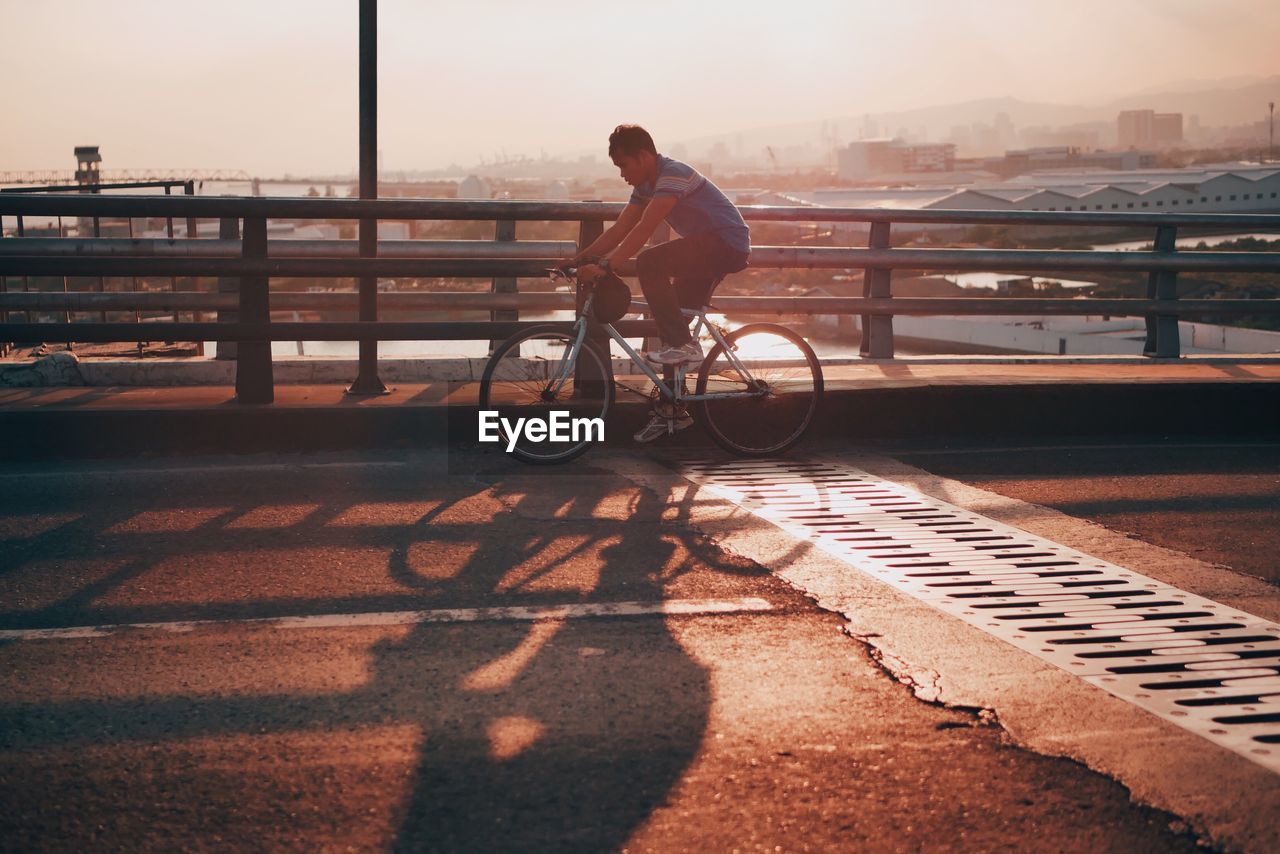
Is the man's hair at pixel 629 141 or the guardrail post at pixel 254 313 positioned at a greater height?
the man's hair at pixel 629 141

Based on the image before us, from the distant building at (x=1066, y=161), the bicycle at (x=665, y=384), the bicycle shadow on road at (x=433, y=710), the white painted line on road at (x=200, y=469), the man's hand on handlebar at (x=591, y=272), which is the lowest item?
the bicycle shadow on road at (x=433, y=710)

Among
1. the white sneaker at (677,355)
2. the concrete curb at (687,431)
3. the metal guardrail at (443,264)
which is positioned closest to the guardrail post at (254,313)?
the metal guardrail at (443,264)

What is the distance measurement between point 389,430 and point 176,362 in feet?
7.73

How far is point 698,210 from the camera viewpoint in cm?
834

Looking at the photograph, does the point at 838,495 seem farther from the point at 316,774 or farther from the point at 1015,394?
the point at 316,774

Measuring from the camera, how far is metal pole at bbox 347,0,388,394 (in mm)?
9688

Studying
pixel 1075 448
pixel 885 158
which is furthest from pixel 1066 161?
pixel 1075 448

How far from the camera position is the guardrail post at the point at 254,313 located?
30.1 ft

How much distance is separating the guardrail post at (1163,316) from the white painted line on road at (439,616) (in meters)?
7.53

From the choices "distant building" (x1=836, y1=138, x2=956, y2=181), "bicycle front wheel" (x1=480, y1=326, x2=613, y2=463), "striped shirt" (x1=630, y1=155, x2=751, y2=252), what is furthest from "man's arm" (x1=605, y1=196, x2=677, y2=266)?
"distant building" (x1=836, y1=138, x2=956, y2=181)

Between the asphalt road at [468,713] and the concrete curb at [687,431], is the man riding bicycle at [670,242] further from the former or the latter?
the asphalt road at [468,713]

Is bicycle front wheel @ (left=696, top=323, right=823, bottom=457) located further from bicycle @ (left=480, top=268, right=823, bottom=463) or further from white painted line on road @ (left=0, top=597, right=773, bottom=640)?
white painted line on road @ (left=0, top=597, right=773, bottom=640)

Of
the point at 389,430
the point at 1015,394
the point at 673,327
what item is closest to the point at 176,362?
the point at 389,430

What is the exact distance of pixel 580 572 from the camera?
6059mm
